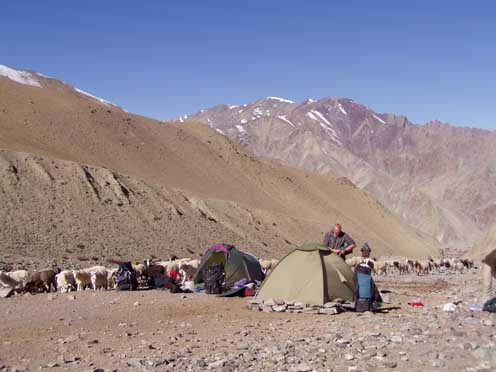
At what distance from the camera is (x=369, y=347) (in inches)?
389

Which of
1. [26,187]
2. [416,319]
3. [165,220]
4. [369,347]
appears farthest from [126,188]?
[369,347]

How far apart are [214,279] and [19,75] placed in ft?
466

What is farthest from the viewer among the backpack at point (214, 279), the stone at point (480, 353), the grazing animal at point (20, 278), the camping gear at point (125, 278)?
the camping gear at point (125, 278)

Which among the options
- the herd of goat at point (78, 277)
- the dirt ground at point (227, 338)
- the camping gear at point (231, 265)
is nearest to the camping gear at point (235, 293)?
the camping gear at point (231, 265)

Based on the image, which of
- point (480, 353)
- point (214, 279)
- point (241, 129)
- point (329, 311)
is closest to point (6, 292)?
point (214, 279)

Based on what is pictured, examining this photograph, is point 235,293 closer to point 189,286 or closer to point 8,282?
point 189,286

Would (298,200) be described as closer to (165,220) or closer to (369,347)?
(165,220)

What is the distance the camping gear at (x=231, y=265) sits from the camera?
1941cm

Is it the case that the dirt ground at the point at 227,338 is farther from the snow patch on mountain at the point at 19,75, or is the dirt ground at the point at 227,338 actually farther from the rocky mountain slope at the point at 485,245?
the snow patch on mountain at the point at 19,75

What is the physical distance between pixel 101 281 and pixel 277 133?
17044 cm

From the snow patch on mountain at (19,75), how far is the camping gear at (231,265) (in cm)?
12960

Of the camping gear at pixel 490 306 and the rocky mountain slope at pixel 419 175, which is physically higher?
the rocky mountain slope at pixel 419 175

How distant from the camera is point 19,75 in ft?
484

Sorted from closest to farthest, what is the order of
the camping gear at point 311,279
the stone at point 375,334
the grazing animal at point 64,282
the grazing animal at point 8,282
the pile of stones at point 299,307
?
the stone at point 375,334
the pile of stones at point 299,307
the camping gear at point 311,279
the grazing animal at point 8,282
the grazing animal at point 64,282
